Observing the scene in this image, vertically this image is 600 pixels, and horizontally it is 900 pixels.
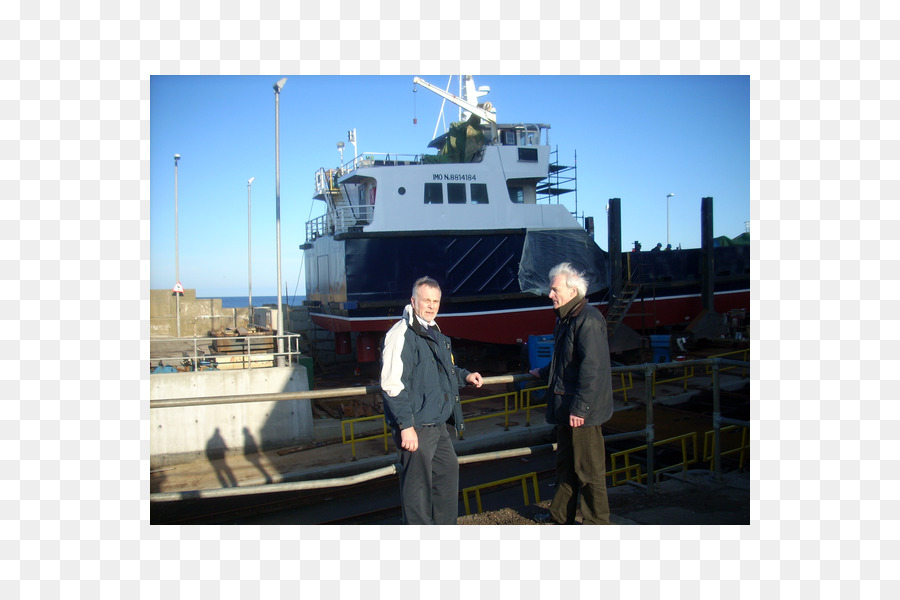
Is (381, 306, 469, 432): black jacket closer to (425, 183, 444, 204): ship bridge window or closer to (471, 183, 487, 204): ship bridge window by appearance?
(425, 183, 444, 204): ship bridge window

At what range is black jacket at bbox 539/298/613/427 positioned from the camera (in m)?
3.53

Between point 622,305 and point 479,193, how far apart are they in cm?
545

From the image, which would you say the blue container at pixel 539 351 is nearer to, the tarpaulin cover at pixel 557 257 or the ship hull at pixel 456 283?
the ship hull at pixel 456 283

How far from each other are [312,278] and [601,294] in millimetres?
9342

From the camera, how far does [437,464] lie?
3.55m

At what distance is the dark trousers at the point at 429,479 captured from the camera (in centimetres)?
342

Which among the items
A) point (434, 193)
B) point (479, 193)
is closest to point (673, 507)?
point (434, 193)

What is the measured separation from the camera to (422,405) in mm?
3381

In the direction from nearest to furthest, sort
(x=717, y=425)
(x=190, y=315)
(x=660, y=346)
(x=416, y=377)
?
(x=416, y=377) → (x=717, y=425) → (x=660, y=346) → (x=190, y=315)

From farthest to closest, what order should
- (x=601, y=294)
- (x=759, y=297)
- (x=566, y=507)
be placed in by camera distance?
(x=601, y=294) < (x=566, y=507) < (x=759, y=297)

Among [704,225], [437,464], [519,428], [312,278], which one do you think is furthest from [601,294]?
[437,464]

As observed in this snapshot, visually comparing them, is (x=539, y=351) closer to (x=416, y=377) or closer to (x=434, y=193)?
(x=434, y=193)

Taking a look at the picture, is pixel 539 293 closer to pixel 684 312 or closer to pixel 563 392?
pixel 684 312

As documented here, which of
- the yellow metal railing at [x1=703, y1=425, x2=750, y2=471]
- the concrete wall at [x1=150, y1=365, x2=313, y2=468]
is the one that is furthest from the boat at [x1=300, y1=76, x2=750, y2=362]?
the yellow metal railing at [x1=703, y1=425, x2=750, y2=471]
